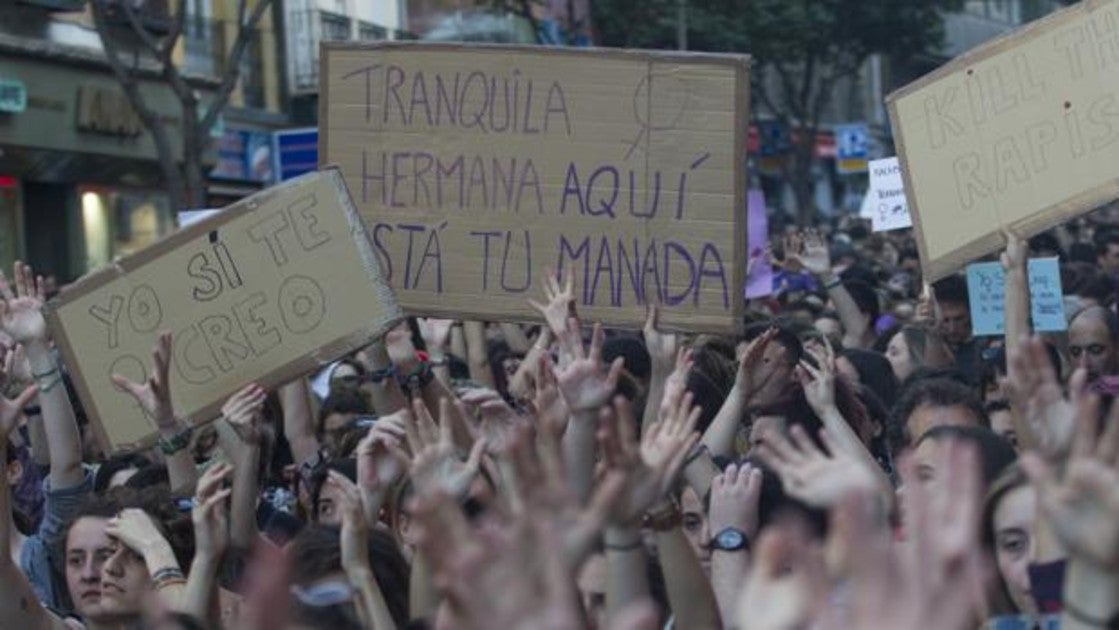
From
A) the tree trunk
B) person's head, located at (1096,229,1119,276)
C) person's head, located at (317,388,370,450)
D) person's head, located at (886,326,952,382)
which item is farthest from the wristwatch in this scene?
the tree trunk

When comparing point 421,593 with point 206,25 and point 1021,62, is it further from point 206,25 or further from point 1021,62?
point 206,25

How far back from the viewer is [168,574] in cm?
549

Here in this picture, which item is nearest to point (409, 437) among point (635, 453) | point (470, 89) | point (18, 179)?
point (635, 453)

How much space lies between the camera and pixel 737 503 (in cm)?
497

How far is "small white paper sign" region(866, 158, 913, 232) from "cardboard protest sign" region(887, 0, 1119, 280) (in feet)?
7.61

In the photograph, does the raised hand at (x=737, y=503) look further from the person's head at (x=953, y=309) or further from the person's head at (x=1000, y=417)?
the person's head at (x=953, y=309)

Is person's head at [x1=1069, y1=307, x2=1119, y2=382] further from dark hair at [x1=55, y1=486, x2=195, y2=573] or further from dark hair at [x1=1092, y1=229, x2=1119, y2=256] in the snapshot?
dark hair at [x1=1092, y1=229, x2=1119, y2=256]

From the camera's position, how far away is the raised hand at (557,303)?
6172 millimetres

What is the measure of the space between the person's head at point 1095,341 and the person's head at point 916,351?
0.59 metres

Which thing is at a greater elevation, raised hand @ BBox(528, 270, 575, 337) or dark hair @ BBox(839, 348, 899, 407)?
raised hand @ BBox(528, 270, 575, 337)

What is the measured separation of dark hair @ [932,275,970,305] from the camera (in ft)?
33.1

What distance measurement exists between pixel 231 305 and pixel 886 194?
4167mm

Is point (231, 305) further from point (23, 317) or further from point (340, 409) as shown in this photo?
point (340, 409)

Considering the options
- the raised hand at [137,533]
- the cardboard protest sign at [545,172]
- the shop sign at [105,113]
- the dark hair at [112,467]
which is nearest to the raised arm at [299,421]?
the dark hair at [112,467]
